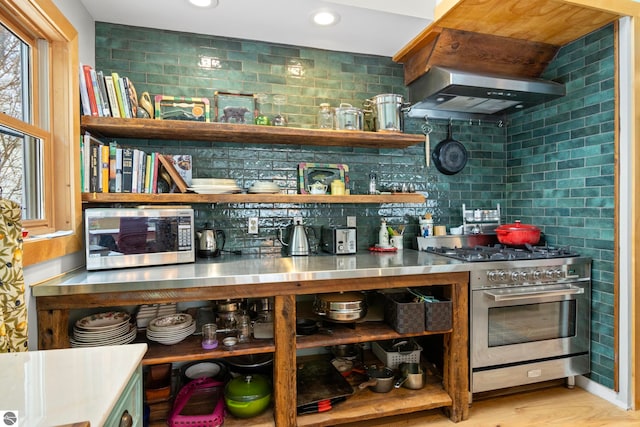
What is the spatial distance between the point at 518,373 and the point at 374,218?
1375mm

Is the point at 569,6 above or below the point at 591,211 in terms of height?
above

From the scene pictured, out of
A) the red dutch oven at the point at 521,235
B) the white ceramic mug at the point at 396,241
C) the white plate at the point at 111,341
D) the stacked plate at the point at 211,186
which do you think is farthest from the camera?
the white ceramic mug at the point at 396,241

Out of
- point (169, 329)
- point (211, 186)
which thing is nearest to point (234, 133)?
point (211, 186)

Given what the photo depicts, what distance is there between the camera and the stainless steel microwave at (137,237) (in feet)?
5.69

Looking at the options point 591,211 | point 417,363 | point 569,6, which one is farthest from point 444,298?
point 569,6

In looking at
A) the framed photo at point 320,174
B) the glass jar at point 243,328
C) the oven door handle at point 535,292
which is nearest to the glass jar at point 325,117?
the framed photo at point 320,174

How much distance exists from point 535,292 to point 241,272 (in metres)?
1.79

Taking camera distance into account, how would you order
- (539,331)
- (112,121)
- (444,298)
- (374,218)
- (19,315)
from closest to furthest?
(19,315), (112,121), (444,298), (539,331), (374,218)

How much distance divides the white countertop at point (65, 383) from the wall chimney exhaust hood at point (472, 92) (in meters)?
2.27

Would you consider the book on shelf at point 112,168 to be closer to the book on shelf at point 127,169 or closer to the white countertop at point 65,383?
the book on shelf at point 127,169

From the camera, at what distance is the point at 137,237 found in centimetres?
182

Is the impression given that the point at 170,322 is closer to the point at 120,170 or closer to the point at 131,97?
the point at 120,170

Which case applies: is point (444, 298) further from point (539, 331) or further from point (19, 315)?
point (19, 315)

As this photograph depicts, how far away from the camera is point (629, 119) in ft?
6.57
